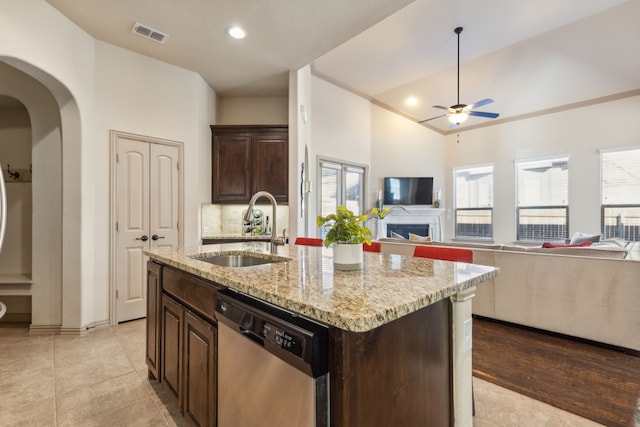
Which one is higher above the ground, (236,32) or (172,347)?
(236,32)

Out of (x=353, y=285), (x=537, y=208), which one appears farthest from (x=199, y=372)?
(x=537, y=208)

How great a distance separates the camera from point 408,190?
275 inches

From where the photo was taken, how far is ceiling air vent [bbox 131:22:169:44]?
298 cm

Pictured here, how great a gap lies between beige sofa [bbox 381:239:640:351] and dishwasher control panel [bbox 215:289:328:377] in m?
3.00

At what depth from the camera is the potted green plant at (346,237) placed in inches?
53.5

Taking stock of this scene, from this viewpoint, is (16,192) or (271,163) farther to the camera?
(271,163)

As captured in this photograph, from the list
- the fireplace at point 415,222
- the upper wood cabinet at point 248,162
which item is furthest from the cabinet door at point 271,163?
the fireplace at point 415,222

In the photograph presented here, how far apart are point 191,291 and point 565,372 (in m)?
2.71

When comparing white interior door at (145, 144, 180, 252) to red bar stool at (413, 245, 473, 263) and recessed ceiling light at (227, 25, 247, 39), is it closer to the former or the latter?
recessed ceiling light at (227, 25, 247, 39)

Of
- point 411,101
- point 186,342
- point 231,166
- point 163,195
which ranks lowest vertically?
point 186,342

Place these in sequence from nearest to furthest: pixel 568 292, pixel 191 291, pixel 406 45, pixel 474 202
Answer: pixel 191 291, pixel 568 292, pixel 406 45, pixel 474 202

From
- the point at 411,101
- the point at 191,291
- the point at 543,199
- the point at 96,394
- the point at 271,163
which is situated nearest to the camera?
the point at 191,291

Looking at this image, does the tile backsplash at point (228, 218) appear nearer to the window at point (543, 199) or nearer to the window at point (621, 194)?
the window at point (543, 199)

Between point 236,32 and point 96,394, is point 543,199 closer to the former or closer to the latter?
point 236,32
